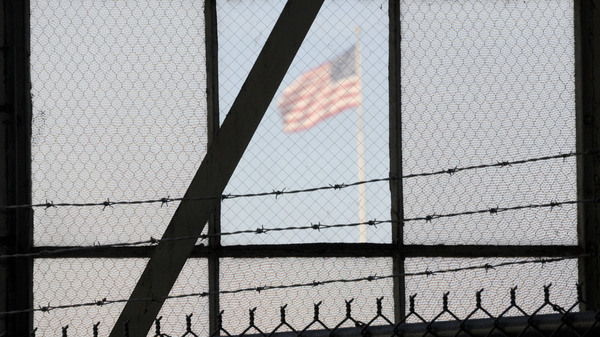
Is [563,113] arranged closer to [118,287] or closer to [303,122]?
[303,122]

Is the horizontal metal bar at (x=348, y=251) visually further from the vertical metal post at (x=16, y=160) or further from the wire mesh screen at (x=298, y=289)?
the vertical metal post at (x=16, y=160)

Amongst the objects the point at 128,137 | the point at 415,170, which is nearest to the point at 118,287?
the point at 128,137

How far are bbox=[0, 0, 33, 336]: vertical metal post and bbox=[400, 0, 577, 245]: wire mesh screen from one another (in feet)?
7.48

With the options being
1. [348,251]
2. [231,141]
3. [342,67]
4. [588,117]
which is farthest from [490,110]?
[231,141]

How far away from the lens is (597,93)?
180 inches

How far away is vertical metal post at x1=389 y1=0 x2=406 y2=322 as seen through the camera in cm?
461

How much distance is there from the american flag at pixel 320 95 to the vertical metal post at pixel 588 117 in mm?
1328

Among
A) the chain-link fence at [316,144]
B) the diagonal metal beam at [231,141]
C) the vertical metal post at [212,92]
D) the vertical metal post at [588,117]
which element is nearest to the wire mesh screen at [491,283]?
the chain-link fence at [316,144]

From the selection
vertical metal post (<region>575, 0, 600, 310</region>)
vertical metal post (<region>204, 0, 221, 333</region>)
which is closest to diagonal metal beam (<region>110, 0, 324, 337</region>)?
vertical metal post (<region>204, 0, 221, 333</region>)

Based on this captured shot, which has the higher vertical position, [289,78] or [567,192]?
[289,78]

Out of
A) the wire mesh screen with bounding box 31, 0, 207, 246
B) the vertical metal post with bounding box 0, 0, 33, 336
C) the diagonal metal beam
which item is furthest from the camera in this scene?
the wire mesh screen with bounding box 31, 0, 207, 246

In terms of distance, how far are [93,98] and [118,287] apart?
116 cm

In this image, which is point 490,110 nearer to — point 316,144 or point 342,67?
point 342,67

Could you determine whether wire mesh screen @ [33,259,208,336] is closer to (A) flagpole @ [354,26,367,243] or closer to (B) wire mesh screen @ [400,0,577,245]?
(A) flagpole @ [354,26,367,243]
